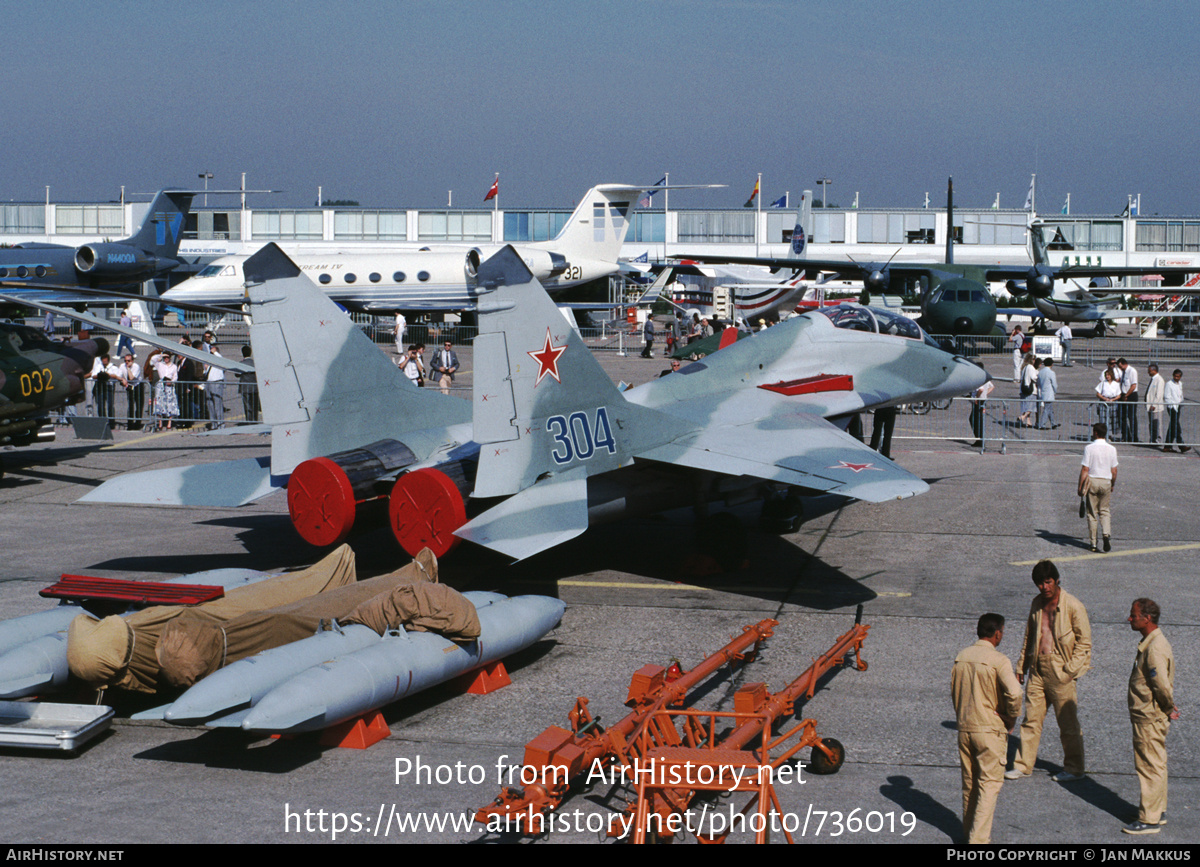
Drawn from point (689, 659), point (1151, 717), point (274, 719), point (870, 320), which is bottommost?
point (689, 659)

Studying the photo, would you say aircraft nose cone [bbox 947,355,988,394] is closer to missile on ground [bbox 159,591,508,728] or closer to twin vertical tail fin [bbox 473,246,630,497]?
twin vertical tail fin [bbox 473,246,630,497]

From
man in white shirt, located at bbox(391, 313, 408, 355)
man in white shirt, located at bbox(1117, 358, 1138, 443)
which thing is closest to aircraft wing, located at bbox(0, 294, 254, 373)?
man in white shirt, located at bbox(1117, 358, 1138, 443)

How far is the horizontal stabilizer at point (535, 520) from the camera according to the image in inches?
436

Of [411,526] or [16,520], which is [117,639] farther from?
[16,520]

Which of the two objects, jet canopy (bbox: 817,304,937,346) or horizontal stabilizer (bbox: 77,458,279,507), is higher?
→ jet canopy (bbox: 817,304,937,346)

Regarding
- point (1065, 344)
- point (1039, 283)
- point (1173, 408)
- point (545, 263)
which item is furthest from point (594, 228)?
point (1173, 408)

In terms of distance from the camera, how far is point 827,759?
7953 mm

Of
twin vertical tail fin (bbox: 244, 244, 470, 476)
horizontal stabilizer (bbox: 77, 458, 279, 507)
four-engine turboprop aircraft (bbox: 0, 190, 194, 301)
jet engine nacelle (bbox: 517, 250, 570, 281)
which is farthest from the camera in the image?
jet engine nacelle (bbox: 517, 250, 570, 281)

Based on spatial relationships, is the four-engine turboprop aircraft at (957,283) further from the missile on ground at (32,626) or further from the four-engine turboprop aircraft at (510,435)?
the missile on ground at (32,626)

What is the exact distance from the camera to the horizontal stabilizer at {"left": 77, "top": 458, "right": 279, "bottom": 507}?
13.0m

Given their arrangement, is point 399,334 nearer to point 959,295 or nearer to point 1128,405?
point 959,295

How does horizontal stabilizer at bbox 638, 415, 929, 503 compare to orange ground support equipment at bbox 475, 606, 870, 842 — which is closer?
orange ground support equipment at bbox 475, 606, 870, 842

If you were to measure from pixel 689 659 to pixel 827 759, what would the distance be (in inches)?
113

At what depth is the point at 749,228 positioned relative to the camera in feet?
279
